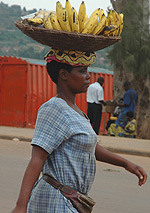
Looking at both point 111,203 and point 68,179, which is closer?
point 68,179

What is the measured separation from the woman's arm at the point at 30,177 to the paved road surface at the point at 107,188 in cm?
319

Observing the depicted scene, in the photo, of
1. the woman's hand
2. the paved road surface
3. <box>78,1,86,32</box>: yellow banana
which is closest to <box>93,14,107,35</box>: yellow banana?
<box>78,1,86,32</box>: yellow banana

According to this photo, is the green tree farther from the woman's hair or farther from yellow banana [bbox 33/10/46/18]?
the woman's hair

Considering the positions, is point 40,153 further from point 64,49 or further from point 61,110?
point 64,49

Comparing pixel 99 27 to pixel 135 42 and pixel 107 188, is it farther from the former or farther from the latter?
pixel 135 42

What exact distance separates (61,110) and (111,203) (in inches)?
146

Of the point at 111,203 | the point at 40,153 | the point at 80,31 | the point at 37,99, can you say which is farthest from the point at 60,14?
the point at 37,99

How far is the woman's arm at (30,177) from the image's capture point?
2.43 meters

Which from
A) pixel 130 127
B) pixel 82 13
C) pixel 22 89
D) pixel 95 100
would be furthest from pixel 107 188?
pixel 22 89

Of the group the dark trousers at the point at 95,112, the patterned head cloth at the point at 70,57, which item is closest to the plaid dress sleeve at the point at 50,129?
the patterned head cloth at the point at 70,57

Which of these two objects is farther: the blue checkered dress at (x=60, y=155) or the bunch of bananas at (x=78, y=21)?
the bunch of bananas at (x=78, y=21)

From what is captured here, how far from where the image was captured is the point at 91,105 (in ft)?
46.0

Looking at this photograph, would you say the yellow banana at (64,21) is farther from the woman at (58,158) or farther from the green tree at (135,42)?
the green tree at (135,42)

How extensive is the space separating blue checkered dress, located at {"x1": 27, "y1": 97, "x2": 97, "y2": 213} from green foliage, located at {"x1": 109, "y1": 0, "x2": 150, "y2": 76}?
11.0 m
